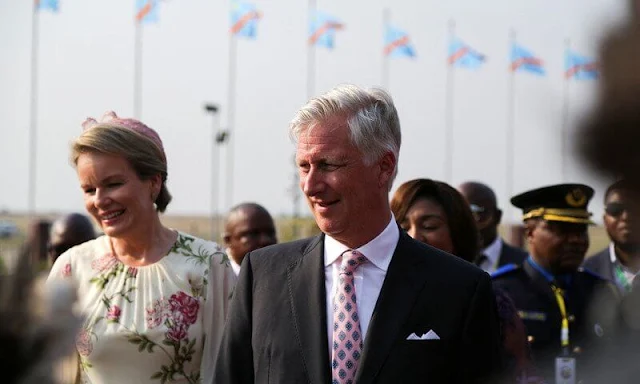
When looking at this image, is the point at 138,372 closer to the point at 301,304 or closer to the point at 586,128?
the point at 301,304

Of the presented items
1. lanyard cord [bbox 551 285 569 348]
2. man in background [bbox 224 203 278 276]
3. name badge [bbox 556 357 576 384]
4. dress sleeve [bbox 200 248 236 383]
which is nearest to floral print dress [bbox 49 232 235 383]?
dress sleeve [bbox 200 248 236 383]

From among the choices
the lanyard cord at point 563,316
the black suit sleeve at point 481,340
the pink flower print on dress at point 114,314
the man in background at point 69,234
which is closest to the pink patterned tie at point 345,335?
the black suit sleeve at point 481,340

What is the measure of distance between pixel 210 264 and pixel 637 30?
3.75 m

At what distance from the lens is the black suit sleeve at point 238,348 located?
131 inches

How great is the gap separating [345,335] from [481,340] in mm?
457

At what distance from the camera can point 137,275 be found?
14.1 feet

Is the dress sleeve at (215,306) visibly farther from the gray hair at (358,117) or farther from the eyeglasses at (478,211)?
the eyeglasses at (478,211)

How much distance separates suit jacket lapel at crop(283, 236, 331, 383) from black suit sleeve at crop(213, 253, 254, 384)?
0.61 ft

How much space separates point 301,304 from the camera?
10.8ft

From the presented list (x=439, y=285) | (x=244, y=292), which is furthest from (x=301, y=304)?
(x=439, y=285)

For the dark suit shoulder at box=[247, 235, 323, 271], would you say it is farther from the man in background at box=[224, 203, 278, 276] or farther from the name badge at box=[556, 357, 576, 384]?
the man in background at box=[224, 203, 278, 276]

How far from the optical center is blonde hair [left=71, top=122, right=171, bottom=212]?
4.25m

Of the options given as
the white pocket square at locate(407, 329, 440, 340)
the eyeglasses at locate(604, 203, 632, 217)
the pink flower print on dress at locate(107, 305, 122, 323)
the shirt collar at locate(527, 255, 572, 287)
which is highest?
the eyeglasses at locate(604, 203, 632, 217)

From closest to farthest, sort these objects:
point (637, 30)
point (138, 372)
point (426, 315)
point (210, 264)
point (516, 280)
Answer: point (637, 30)
point (426, 315)
point (138, 372)
point (210, 264)
point (516, 280)
